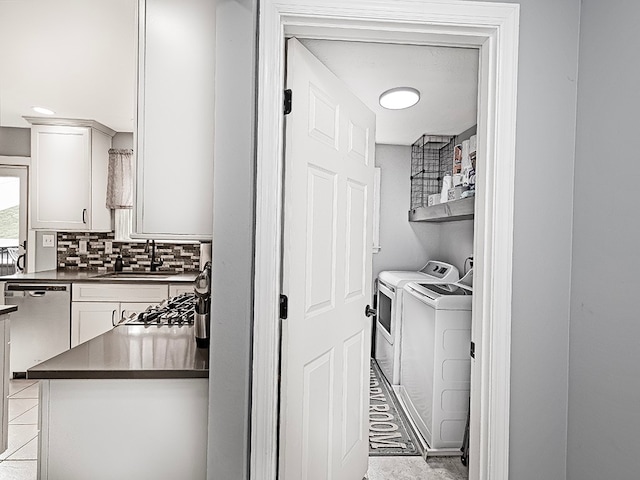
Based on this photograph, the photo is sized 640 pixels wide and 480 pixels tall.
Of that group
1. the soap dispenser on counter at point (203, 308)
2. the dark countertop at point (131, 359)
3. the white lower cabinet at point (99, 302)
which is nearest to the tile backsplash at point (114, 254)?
the white lower cabinet at point (99, 302)

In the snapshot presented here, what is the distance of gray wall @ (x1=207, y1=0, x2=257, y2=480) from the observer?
1.39 metres

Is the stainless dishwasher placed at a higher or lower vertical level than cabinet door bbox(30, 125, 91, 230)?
Result: lower

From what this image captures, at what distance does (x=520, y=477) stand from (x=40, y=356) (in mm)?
4093

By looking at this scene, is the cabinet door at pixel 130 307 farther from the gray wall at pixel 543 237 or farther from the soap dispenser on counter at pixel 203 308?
the gray wall at pixel 543 237

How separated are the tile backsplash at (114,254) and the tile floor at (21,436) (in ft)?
4.18

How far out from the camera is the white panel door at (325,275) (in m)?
1.62

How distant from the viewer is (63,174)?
167 inches

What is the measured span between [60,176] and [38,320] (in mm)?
1335

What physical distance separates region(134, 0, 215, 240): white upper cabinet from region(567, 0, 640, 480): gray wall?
4.06 ft

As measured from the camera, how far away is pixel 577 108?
1.52 metres

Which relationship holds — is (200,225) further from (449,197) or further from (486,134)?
(449,197)

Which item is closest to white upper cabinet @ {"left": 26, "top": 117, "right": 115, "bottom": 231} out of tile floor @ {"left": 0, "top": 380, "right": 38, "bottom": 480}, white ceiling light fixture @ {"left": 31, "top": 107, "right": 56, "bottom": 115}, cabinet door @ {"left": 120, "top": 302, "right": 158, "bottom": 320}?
white ceiling light fixture @ {"left": 31, "top": 107, "right": 56, "bottom": 115}

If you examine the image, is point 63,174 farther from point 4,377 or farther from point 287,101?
point 287,101

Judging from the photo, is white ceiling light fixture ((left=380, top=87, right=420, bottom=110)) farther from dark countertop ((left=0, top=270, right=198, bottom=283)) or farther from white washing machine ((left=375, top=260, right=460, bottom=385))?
dark countertop ((left=0, top=270, right=198, bottom=283))
